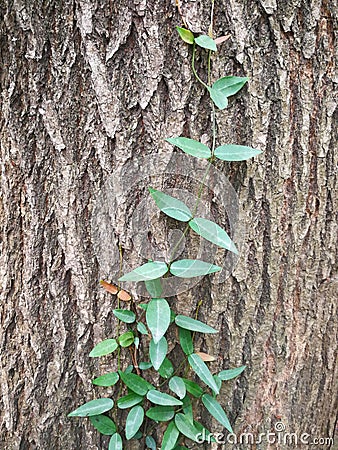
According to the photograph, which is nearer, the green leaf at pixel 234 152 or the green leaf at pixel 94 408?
the green leaf at pixel 234 152

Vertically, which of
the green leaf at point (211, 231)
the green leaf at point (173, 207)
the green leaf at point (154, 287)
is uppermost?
the green leaf at point (173, 207)

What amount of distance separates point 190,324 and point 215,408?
22cm

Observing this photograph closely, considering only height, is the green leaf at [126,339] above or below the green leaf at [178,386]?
above

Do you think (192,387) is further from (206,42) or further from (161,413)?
(206,42)

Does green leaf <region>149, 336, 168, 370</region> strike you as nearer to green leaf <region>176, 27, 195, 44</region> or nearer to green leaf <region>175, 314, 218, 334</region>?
green leaf <region>175, 314, 218, 334</region>

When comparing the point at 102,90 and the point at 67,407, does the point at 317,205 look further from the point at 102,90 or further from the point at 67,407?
the point at 67,407

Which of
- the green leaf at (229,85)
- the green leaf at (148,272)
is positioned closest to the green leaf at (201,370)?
the green leaf at (148,272)

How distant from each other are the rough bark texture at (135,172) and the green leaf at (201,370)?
0.19ft

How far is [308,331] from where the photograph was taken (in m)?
1.13

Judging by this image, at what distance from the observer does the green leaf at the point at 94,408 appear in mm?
1007

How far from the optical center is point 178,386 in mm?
982

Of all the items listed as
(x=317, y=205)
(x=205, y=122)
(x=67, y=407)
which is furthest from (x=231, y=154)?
(x=67, y=407)

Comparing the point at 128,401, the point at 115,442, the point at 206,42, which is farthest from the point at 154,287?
the point at 206,42

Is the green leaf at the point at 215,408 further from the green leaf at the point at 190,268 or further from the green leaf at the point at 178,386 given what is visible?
the green leaf at the point at 190,268
